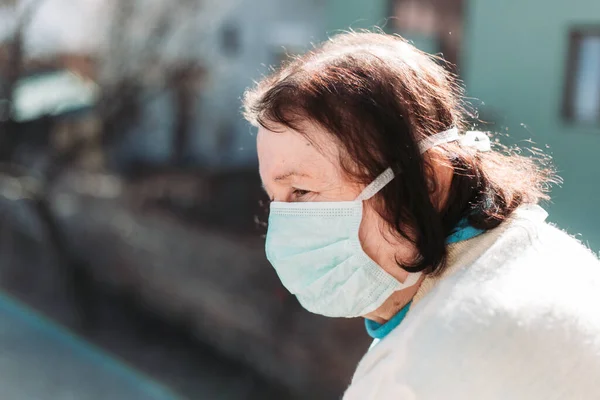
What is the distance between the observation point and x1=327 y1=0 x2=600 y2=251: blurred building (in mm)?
7461

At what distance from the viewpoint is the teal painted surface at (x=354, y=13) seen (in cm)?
925

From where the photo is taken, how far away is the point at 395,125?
1.28m

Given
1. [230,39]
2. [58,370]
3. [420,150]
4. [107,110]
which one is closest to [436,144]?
[420,150]

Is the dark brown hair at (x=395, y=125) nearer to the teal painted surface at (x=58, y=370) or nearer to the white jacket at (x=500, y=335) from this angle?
the white jacket at (x=500, y=335)

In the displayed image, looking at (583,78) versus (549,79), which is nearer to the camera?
(583,78)

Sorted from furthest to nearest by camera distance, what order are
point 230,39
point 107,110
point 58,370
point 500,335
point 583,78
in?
1. point 230,39
2. point 583,78
3. point 107,110
4. point 58,370
5. point 500,335

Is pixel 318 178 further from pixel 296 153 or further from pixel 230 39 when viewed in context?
pixel 230 39

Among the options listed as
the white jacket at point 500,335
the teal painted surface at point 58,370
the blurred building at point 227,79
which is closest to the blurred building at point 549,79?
the blurred building at point 227,79

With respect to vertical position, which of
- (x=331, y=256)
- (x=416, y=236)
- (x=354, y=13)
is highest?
(x=416, y=236)

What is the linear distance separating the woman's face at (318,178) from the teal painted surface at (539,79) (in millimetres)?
6087

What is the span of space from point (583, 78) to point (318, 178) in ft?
23.0

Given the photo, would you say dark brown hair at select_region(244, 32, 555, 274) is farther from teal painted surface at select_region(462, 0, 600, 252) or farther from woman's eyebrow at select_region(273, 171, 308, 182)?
teal painted surface at select_region(462, 0, 600, 252)

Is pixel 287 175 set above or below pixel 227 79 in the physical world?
above

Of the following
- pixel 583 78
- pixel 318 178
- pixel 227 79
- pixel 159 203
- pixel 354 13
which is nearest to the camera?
pixel 318 178
